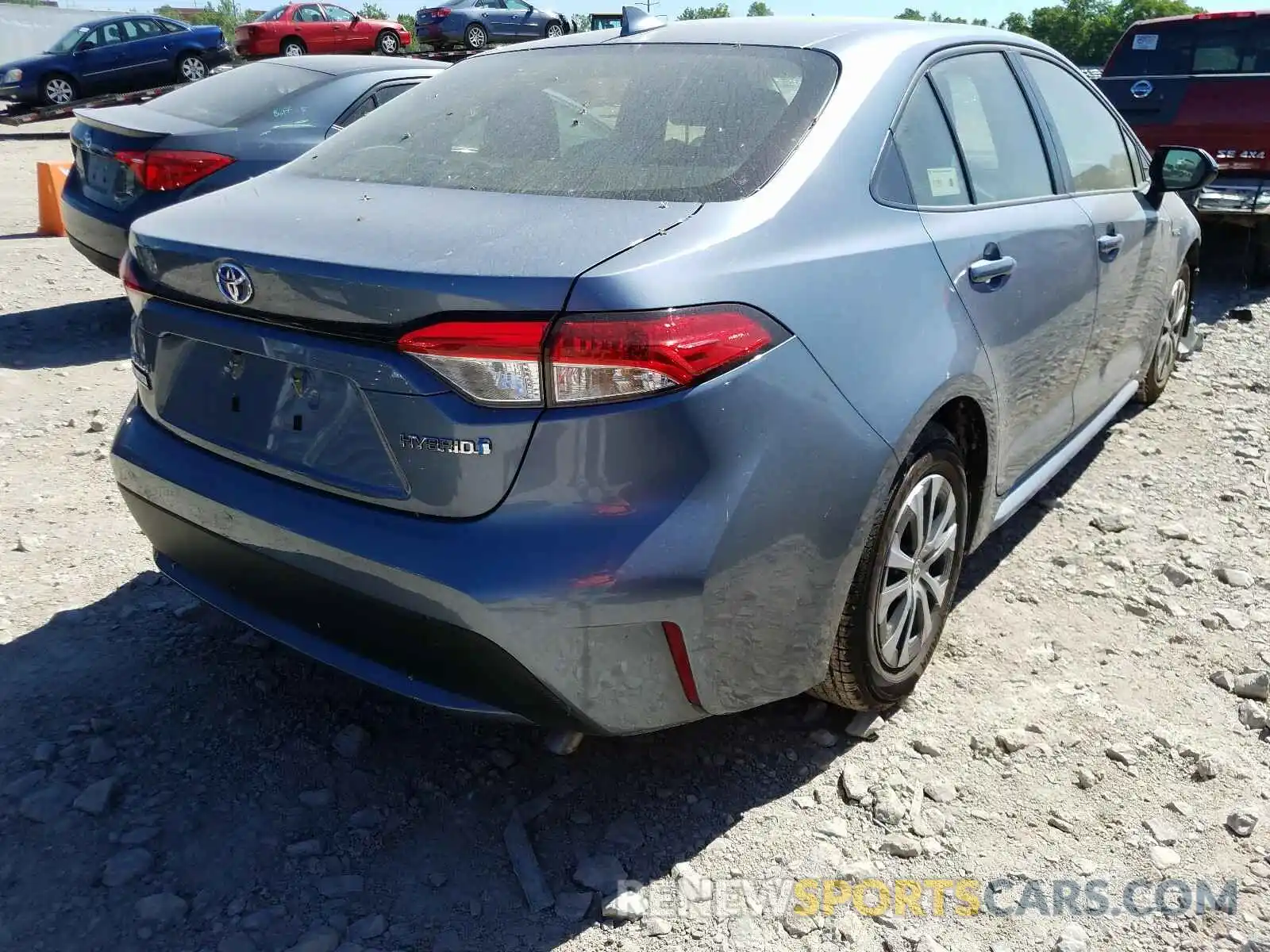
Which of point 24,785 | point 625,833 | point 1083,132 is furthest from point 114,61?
point 625,833

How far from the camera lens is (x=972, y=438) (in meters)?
2.91

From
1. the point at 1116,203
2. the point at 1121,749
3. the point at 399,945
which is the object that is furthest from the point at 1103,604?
the point at 399,945

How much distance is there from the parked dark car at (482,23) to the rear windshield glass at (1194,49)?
1592cm

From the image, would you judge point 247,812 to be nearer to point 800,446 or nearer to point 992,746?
point 800,446

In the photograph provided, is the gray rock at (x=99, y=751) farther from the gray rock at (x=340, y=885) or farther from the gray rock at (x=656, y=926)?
the gray rock at (x=656, y=926)

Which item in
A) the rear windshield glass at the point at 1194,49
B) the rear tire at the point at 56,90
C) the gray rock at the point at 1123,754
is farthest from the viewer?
the rear tire at the point at 56,90

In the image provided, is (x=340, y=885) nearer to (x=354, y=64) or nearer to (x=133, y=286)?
(x=133, y=286)

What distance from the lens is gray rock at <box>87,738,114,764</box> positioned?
2.60 meters

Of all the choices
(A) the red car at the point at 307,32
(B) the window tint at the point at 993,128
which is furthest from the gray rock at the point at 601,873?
(A) the red car at the point at 307,32

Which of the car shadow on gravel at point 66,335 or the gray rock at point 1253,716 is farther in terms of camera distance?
the car shadow on gravel at point 66,335

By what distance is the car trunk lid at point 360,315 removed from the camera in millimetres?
1945

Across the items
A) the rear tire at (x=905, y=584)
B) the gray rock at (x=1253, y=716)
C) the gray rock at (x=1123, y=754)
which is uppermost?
the rear tire at (x=905, y=584)

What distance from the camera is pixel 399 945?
2.12 m

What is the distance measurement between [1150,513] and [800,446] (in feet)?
8.50
